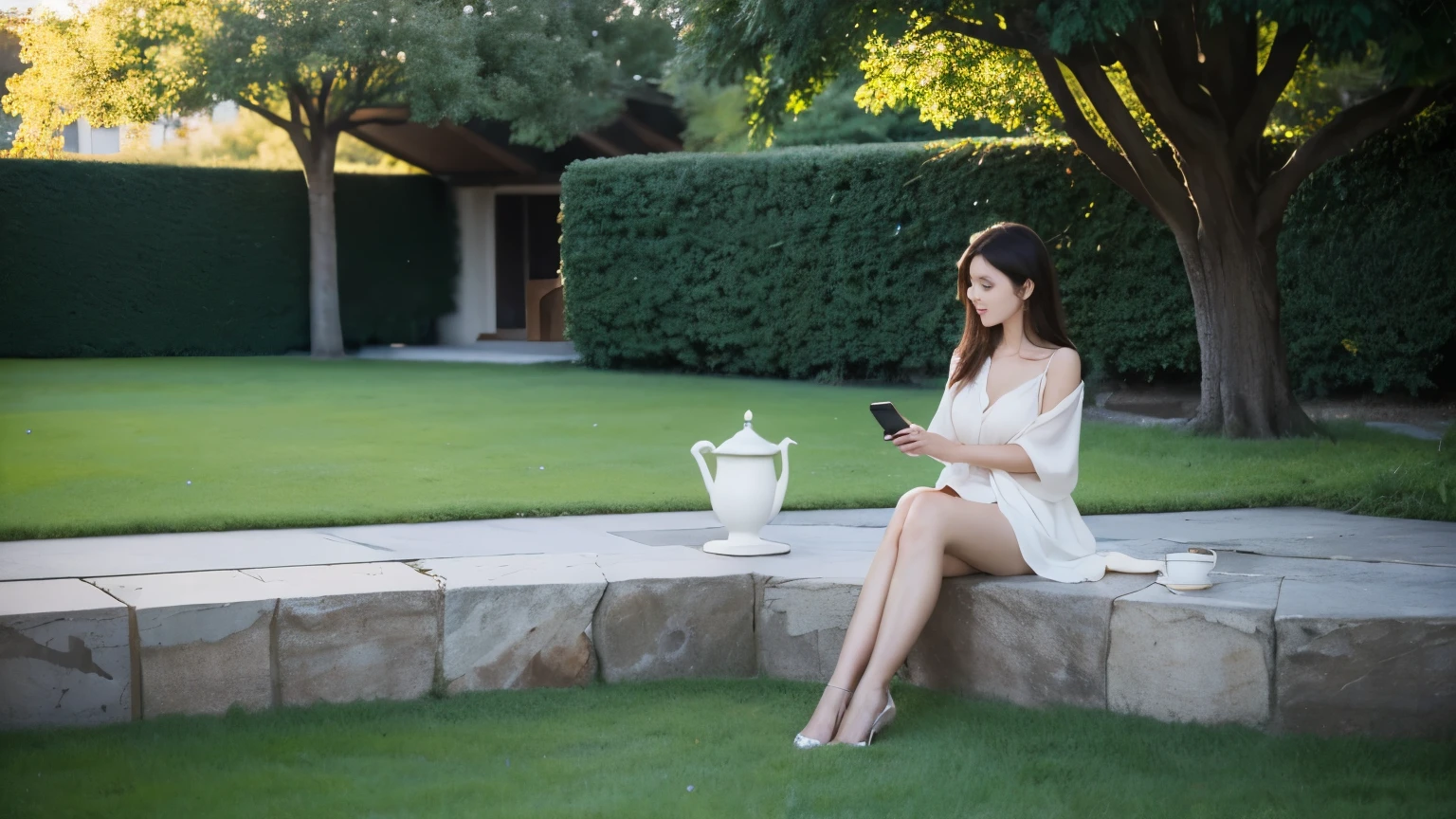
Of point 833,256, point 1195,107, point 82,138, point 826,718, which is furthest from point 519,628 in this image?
point 82,138

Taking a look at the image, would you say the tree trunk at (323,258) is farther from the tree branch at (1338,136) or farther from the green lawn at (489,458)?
the tree branch at (1338,136)

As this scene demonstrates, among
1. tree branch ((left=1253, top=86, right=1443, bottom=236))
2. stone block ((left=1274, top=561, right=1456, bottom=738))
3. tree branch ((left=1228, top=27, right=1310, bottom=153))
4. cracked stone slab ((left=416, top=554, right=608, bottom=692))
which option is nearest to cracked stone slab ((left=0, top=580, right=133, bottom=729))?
cracked stone slab ((left=416, top=554, right=608, bottom=692))

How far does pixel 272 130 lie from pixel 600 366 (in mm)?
20233

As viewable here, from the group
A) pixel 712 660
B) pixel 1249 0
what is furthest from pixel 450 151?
pixel 712 660

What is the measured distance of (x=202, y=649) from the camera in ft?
10.9

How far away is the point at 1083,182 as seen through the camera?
1114 centimetres

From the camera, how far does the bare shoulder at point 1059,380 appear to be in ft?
12.0

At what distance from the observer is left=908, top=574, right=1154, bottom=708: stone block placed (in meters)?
3.37

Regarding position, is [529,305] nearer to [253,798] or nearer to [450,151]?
[450,151]

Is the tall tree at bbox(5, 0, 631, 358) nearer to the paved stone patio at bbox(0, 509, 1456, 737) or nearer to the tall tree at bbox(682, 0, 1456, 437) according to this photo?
the tall tree at bbox(682, 0, 1456, 437)

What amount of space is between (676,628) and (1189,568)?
53.4 inches

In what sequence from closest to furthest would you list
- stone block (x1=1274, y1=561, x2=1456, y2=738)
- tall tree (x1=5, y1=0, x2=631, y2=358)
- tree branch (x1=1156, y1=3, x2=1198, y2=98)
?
1. stone block (x1=1274, y1=561, x2=1456, y2=738)
2. tree branch (x1=1156, y1=3, x2=1198, y2=98)
3. tall tree (x1=5, y1=0, x2=631, y2=358)

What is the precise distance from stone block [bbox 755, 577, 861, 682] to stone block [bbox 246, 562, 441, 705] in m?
0.91

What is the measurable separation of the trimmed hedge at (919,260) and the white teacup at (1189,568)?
7.23 meters
